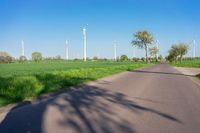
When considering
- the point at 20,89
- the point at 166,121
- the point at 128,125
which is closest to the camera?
the point at 128,125

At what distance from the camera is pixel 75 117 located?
8430mm

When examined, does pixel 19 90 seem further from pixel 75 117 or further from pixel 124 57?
pixel 124 57

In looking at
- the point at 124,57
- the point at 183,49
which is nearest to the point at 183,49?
the point at 183,49

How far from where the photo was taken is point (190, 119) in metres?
8.27

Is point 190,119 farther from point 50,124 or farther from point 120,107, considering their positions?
point 50,124

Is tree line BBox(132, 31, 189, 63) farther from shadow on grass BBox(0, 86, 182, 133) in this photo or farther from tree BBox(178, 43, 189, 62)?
shadow on grass BBox(0, 86, 182, 133)

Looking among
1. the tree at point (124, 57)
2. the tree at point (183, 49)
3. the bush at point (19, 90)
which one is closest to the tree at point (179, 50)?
the tree at point (183, 49)

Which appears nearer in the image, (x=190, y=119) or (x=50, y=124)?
(x=50, y=124)

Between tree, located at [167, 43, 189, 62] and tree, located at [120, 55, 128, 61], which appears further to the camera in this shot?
tree, located at [120, 55, 128, 61]

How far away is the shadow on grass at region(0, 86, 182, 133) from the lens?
7039 millimetres

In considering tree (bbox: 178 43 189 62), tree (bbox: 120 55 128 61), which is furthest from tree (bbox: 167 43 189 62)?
tree (bbox: 120 55 128 61)

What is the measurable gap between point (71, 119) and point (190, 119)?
3018 millimetres

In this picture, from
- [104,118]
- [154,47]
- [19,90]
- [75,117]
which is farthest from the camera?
[154,47]

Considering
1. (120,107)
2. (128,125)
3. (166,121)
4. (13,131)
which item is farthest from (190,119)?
(13,131)
